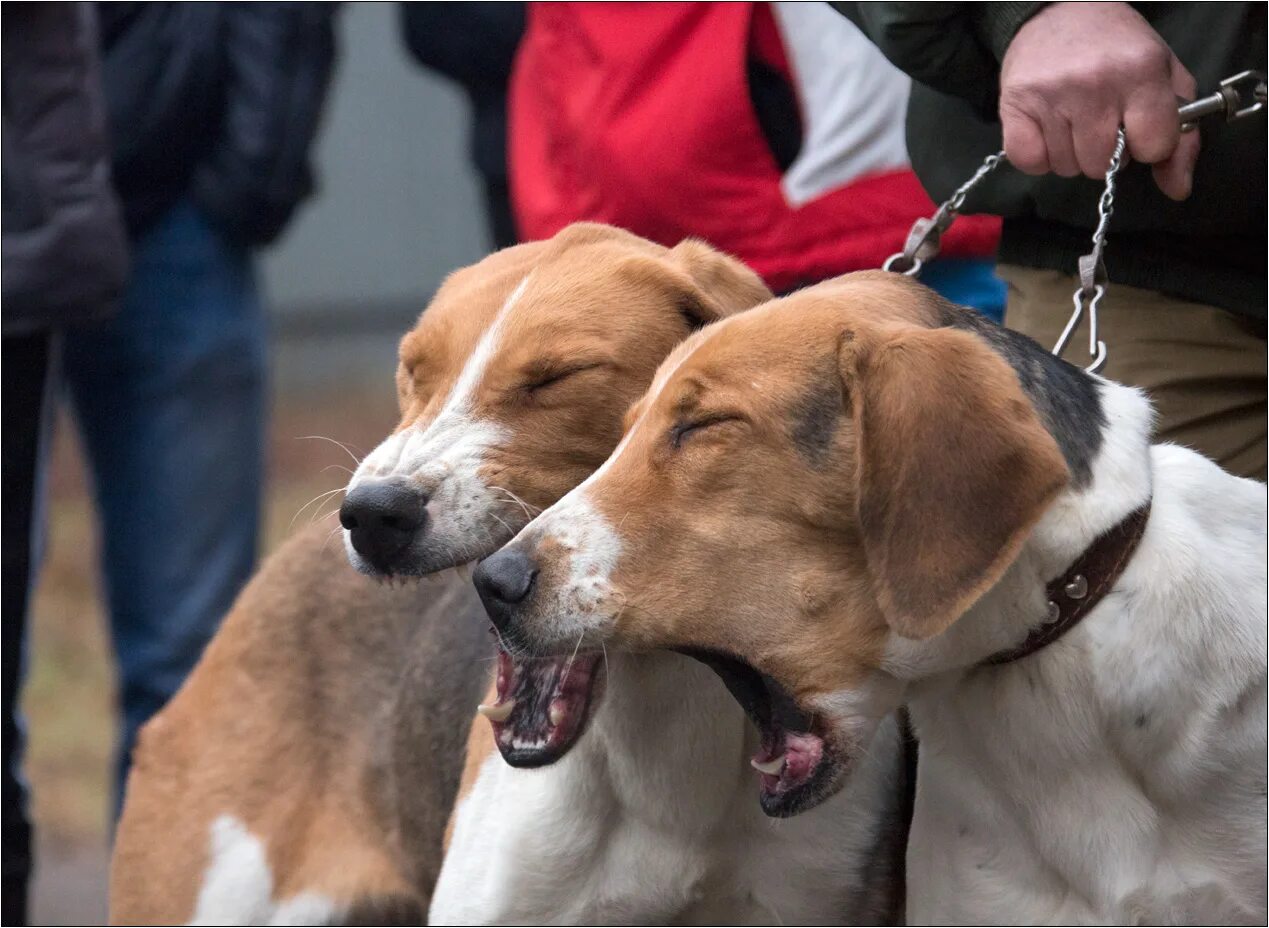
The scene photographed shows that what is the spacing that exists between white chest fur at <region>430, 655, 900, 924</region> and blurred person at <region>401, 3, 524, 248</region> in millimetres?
3744

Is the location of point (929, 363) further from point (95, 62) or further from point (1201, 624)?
point (95, 62)

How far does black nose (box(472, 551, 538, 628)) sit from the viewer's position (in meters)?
2.94

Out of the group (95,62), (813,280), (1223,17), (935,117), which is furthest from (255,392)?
(1223,17)

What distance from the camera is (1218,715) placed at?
10.2 ft

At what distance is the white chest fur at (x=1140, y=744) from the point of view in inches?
121

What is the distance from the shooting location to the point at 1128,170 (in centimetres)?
389

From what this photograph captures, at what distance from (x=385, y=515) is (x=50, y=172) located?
1830 mm

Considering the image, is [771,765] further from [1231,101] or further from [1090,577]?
[1231,101]

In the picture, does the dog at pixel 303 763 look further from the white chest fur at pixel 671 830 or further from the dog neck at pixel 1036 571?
the dog neck at pixel 1036 571

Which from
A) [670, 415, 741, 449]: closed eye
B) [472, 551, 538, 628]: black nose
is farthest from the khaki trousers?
[472, 551, 538, 628]: black nose

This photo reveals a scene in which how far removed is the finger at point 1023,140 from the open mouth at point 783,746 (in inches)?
44.7

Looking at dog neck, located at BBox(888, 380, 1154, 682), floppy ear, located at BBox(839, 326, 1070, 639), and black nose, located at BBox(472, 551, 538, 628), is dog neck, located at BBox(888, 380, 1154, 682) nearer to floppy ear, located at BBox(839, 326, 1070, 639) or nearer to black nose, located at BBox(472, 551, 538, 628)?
floppy ear, located at BBox(839, 326, 1070, 639)

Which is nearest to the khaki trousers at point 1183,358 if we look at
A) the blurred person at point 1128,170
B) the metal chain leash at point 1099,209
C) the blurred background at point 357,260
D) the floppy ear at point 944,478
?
the blurred person at point 1128,170

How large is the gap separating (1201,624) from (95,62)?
3.05 metres
